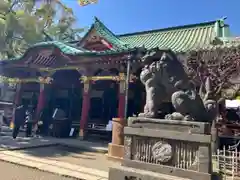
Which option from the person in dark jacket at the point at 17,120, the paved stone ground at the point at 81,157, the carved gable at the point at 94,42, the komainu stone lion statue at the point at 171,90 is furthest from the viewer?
the carved gable at the point at 94,42

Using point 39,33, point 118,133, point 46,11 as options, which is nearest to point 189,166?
point 118,133

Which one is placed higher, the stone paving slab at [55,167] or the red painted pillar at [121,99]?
the red painted pillar at [121,99]

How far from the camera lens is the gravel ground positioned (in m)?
5.32

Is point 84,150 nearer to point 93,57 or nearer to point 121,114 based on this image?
point 121,114

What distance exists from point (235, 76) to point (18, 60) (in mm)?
12098

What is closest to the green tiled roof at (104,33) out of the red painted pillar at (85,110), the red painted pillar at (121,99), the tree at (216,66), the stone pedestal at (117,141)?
the red painted pillar at (121,99)

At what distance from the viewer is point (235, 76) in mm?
9969

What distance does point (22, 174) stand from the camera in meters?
5.57

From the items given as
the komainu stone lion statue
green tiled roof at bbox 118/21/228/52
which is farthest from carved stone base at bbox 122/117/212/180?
green tiled roof at bbox 118/21/228/52

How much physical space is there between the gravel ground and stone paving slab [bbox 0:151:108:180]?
16 cm

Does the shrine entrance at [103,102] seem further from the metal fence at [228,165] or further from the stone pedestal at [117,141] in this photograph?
the metal fence at [228,165]

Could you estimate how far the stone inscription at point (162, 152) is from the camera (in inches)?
Result: 161

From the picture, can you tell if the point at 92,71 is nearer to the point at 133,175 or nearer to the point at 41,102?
the point at 41,102

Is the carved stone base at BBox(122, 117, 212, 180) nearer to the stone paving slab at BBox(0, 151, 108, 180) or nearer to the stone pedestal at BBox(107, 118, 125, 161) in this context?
the stone paving slab at BBox(0, 151, 108, 180)
